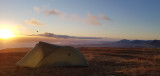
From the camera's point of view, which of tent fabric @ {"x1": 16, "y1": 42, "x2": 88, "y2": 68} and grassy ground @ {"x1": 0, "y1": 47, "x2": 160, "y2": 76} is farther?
tent fabric @ {"x1": 16, "y1": 42, "x2": 88, "y2": 68}

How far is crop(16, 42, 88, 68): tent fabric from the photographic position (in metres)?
13.7

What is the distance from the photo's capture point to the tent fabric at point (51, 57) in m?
13.7

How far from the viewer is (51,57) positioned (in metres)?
13.8

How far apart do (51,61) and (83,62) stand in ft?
9.11

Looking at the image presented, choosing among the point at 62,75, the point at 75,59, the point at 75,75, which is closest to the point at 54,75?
the point at 62,75

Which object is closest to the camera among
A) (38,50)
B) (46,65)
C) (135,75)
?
(135,75)

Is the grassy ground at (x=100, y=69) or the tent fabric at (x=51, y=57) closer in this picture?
the grassy ground at (x=100, y=69)

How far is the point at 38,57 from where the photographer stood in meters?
13.9

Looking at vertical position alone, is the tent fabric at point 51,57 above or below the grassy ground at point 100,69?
above

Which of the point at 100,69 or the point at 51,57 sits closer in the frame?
the point at 100,69

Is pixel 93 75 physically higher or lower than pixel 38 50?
lower

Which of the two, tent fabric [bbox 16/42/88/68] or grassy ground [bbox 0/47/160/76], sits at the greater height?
tent fabric [bbox 16/42/88/68]

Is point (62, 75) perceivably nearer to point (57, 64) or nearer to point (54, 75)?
point (54, 75)

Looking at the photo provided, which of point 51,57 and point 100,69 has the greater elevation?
point 51,57
